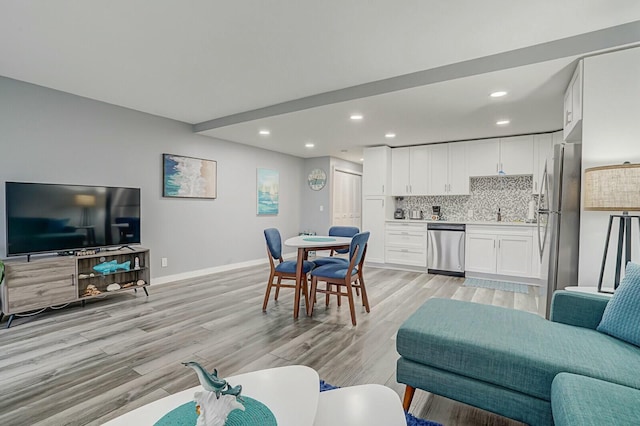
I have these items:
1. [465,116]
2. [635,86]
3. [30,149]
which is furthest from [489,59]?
[30,149]

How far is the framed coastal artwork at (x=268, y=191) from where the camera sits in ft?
21.0

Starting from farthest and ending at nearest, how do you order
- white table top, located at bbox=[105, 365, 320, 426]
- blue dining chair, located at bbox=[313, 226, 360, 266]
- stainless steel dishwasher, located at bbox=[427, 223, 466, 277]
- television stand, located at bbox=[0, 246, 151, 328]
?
stainless steel dishwasher, located at bbox=[427, 223, 466, 277]
blue dining chair, located at bbox=[313, 226, 360, 266]
television stand, located at bbox=[0, 246, 151, 328]
white table top, located at bbox=[105, 365, 320, 426]

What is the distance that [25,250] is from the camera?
3.20 metres

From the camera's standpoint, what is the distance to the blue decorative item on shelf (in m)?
3.65

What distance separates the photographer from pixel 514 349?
1.44 meters

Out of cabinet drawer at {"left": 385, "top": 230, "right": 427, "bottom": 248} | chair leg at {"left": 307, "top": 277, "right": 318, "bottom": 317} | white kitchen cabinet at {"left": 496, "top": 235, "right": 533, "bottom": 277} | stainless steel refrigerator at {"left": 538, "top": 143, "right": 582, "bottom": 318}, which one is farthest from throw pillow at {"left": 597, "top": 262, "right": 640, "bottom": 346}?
cabinet drawer at {"left": 385, "top": 230, "right": 427, "bottom": 248}

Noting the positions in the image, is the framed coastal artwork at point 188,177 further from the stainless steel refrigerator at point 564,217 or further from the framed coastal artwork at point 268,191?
the stainless steel refrigerator at point 564,217

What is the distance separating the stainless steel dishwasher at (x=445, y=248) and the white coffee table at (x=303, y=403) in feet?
14.6

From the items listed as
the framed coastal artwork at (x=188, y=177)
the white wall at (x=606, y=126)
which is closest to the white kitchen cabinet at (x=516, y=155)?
the white wall at (x=606, y=126)

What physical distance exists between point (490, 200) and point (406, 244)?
66.1 inches

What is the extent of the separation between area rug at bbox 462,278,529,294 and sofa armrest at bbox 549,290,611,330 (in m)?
2.84

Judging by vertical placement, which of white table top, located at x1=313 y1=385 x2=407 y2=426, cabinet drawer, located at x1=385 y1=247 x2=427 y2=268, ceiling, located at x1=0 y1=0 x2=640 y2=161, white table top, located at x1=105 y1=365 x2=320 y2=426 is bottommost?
cabinet drawer, located at x1=385 y1=247 x2=427 y2=268

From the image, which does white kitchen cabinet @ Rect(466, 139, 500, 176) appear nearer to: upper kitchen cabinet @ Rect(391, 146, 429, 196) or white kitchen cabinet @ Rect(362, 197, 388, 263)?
upper kitchen cabinet @ Rect(391, 146, 429, 196)

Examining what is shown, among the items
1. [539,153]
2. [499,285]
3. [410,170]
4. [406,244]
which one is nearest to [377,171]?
[410,170]
